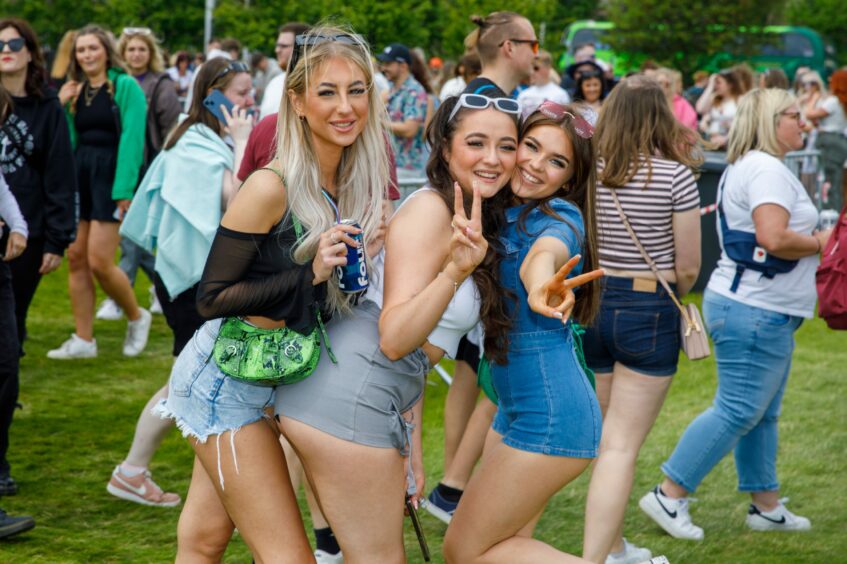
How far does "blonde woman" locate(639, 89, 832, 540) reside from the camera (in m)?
5.14

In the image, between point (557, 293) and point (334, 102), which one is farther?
point (334, 102)

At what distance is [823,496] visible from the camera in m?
6.02

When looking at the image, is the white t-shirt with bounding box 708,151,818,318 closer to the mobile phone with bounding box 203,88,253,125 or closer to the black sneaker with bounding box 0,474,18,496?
the mobile phone with bounding box 203,88,253,125

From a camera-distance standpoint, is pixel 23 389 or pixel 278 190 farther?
pixel 23 389

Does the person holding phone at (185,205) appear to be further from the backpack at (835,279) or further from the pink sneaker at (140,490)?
the backpack at (835,279)

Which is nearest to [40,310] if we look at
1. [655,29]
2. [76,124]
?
[76,124]

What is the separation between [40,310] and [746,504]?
6.56m

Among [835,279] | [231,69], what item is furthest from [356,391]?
[231,69]

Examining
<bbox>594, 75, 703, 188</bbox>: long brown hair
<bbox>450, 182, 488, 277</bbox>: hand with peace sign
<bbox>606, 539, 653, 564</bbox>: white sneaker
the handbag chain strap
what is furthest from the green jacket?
<bbox>450, 182, 488, 277</bbox>: hand with peace sign

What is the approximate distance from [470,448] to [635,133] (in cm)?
170

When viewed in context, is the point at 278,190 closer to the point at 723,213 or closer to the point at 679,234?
the point at 679,234

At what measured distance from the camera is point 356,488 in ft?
10.2

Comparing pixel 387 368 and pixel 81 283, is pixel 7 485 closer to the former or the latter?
pixel 81 283

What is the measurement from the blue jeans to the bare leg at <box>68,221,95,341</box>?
4.66 m
